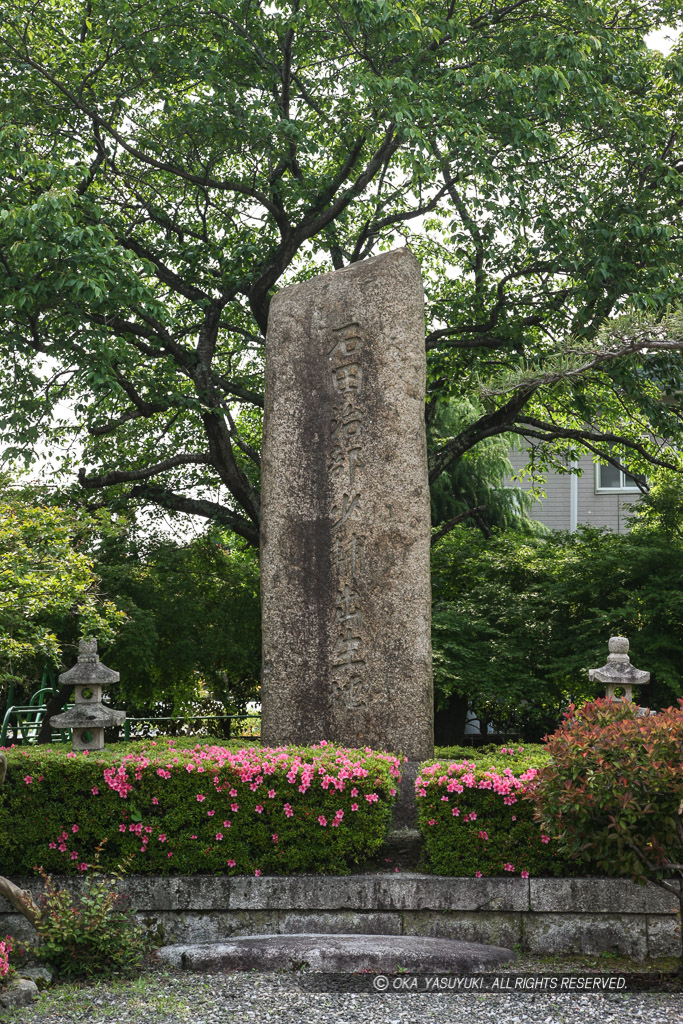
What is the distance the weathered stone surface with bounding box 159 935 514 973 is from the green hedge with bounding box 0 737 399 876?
0.59 meters

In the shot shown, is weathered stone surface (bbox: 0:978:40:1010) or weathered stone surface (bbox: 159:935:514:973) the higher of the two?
weathered stone surface (bbox: 159:935:514:973)

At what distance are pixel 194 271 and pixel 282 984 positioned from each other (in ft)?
27.3

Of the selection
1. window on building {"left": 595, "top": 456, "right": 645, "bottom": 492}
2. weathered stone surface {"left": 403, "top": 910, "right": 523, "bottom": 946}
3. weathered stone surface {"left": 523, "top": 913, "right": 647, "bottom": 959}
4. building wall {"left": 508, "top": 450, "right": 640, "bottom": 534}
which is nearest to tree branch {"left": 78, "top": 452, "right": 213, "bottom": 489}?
weathered stone surface {"left": 403, "top": 910, "right": 523, "bottom": 946}

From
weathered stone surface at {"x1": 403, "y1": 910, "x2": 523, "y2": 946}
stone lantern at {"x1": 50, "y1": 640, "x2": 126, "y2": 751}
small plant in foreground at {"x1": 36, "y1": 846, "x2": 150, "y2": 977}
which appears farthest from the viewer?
stone lantern at {"x1": 50, "y1": 640, "x2": 126, "y2": 751}

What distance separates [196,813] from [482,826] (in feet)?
5.48

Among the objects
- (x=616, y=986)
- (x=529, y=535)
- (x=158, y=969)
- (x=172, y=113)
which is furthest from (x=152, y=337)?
(x=616, y=986)

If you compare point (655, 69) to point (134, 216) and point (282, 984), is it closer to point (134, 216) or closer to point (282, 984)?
point (134, 216)

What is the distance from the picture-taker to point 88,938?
15.6 feet

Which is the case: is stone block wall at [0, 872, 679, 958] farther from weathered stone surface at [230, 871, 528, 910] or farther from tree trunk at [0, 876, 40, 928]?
tree trunk at [0, 876, 40, 928]

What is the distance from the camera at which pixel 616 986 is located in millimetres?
4512

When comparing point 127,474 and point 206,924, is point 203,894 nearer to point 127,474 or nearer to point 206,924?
point 206,924

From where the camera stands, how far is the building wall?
59.1ft

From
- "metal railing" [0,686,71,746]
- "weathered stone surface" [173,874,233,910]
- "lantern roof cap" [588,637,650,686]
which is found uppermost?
"lantern roof cap" [588,637,650,686]

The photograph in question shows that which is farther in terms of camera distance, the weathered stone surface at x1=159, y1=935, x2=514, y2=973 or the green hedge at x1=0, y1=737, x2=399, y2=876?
the green hedge at x1=0, y1=737, x2=399, y2=876
